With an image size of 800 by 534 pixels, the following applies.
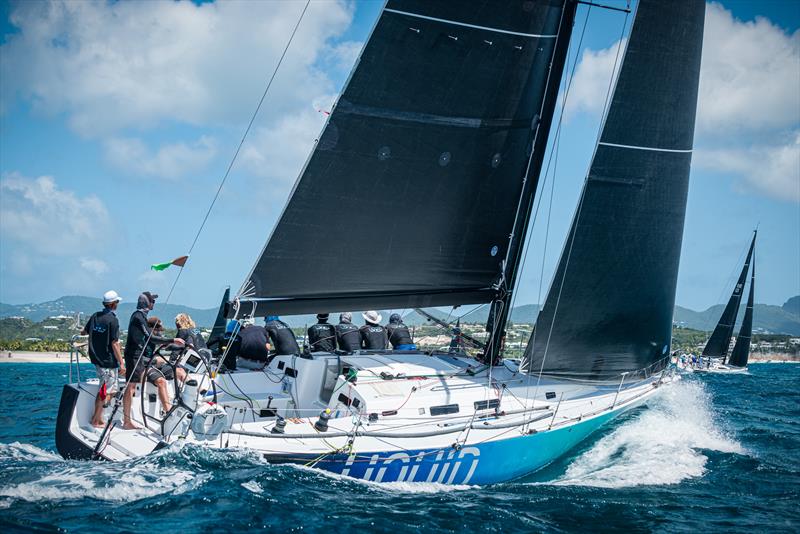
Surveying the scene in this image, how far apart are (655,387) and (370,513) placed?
6.60m

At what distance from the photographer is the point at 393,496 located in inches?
263

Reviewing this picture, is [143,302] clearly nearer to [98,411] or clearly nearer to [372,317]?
[98,411]

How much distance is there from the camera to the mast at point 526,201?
968cm

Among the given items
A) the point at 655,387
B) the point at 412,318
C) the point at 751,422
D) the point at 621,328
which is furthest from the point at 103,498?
the point at 751,422

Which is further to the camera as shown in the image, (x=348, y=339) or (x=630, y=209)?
(x=348, y=339)

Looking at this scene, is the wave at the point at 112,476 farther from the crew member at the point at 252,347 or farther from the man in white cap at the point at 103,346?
the crew member at the point at 252,347

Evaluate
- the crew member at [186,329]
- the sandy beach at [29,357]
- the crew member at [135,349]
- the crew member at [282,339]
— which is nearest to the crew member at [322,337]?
the crew member at [282,339]

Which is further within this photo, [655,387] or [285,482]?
[655,387]

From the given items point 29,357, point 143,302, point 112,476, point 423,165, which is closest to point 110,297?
point 143,302

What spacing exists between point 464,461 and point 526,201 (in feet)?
14.5

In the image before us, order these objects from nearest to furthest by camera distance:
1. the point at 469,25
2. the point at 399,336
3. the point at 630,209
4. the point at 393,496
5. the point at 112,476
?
1. the point at 112,476
2. the point at 393,496
3. the point at 469,25
4. the point at 630,209
5. the point at 399,336

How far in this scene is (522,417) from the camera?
8477mm

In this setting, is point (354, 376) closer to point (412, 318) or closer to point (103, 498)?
point (412, 318)

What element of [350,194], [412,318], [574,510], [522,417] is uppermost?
[350,194]
